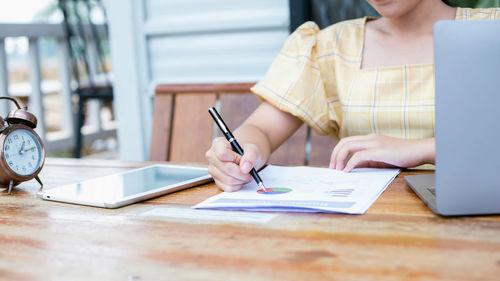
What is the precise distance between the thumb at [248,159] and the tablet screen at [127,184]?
3.7 inches

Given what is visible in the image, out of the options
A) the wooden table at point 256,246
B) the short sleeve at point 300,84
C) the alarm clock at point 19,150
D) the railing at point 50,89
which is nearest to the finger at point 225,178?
the wooden table at point 256,246

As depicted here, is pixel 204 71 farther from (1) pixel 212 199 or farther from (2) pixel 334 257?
(2) pixel 334 257

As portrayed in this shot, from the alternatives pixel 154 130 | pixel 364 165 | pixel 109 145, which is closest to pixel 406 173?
pixel 364 165

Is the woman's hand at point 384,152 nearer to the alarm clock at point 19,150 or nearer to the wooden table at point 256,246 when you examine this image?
the wooden table at point 256,246

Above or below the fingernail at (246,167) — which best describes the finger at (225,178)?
below

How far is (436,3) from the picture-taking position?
1.35m

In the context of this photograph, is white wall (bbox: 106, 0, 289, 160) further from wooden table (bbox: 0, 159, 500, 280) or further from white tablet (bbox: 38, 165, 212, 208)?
wooden table (bbox: 0, 159, 500, 280)

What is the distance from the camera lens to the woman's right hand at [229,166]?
93 cm

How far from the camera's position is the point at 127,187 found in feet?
3.16

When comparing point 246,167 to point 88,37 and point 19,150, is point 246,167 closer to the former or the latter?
point 19,150

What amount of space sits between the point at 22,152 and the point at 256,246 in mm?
611

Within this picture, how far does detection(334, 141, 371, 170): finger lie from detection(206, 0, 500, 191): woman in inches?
6.9

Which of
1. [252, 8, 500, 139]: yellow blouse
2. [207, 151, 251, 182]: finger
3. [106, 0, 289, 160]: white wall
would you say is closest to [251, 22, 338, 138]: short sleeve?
[252, 8, 500, 139]: yellow blouse

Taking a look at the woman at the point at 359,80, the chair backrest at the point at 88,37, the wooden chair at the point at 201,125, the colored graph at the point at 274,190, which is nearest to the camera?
the colored graph at the point at 274,190
